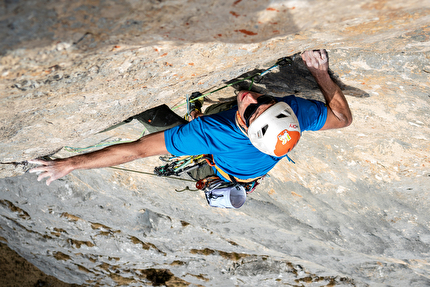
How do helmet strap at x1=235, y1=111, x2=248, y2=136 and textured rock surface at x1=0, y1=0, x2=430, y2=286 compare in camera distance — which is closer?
textured rock surface at x1=0, y1=0, x2=430, y2=286

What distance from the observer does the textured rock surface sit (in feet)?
4.03

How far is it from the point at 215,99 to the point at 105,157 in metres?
1.25

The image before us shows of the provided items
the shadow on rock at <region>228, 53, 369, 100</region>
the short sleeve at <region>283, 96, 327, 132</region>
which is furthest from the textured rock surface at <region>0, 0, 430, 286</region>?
the short sleeve at <region>283, 96, 327, 132</region>

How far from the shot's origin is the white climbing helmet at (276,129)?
7.03 ft

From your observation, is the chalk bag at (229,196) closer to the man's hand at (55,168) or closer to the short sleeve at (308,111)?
the short sleeve at (308,111)

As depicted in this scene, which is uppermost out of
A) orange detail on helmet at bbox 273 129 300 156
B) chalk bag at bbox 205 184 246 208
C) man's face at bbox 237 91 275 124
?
man's face at bbox 237 91 275 124

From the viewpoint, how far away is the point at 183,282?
24.6ft

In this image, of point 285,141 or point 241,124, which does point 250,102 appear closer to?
point 241,124

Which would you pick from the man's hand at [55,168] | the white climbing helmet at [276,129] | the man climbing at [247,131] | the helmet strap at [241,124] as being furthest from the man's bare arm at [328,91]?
the man's hand at [55,168]

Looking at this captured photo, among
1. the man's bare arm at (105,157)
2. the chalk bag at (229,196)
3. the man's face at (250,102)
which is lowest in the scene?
the chalk bag at (229,196)

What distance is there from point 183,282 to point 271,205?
4404 mm

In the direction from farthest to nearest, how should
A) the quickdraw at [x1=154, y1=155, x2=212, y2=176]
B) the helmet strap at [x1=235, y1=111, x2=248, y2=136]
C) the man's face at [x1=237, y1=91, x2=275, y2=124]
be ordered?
1. the quickdraw at [x1=154, y1=155, x2=212, y2=176]
2. the helmet strap at [x1=235, y1=111, x2=248, y2=136]
3. the man's face at [x1=237, y1=91, x2=275, y2=124]

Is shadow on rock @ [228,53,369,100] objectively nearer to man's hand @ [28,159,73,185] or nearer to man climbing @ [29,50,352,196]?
man climbing @ [29,50,352,196]

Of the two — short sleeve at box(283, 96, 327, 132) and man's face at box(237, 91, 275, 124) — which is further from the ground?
man's face at box(237, 91, 275, 124)
